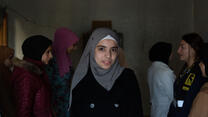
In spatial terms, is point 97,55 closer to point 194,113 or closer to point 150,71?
point 194,113

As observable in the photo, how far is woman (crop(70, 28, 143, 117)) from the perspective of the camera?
184 centimetres

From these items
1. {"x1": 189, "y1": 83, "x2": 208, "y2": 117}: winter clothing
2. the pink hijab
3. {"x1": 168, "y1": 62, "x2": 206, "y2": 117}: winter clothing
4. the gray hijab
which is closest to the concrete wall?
the pink hijab

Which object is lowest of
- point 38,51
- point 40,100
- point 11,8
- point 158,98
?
point 158,98

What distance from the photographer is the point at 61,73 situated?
3393 millimetres

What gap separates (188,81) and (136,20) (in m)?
3.80

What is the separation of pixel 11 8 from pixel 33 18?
1.78 ft

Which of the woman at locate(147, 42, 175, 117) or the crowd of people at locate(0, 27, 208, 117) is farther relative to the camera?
the woman at locate(147, 42, 175, 117)

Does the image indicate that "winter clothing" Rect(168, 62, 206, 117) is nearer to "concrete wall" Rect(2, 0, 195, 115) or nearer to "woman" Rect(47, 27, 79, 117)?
"woman" Rect(47, 27, 79, 117)

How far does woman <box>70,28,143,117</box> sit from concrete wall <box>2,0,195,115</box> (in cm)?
410

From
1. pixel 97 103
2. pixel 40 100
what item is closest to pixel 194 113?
pixel 97 103

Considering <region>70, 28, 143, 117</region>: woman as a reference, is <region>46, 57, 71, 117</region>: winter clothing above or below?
below

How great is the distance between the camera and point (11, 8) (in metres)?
5.24

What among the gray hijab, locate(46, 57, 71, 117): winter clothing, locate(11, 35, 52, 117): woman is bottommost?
locate(46, 57, 71, 117): winter clothing

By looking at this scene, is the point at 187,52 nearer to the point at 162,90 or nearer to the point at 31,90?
the point at 162,90
